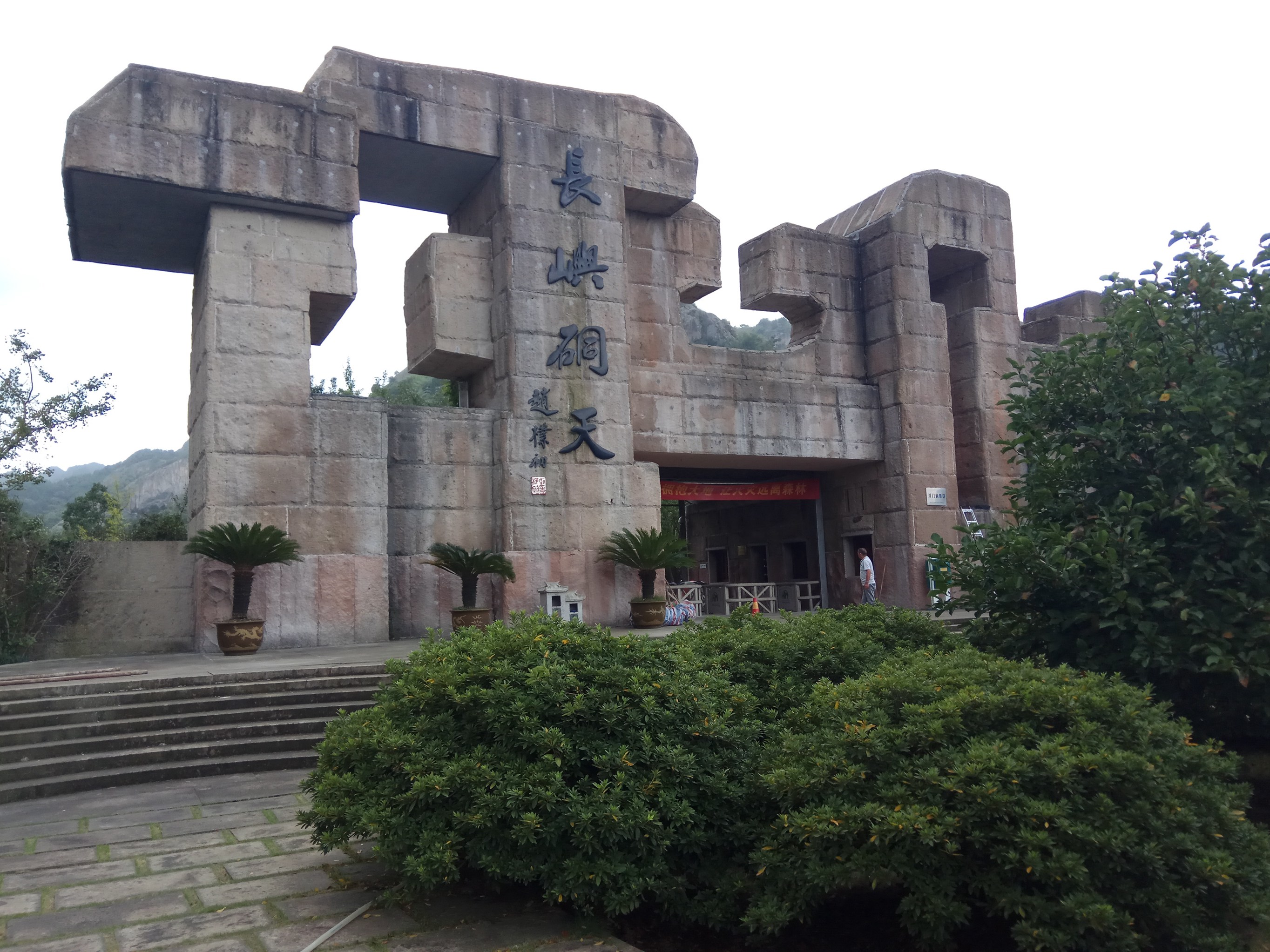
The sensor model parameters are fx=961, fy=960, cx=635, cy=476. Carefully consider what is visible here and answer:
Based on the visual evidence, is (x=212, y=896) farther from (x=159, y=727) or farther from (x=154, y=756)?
(x=159, y=727)

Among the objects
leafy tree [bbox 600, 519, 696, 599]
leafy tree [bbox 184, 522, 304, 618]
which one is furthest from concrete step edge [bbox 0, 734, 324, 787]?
leafy tree [bbox 600, 519, 696, 599]

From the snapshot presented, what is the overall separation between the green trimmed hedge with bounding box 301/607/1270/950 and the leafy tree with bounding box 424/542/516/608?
6937mm

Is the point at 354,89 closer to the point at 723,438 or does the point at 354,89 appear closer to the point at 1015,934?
the point at 723,438

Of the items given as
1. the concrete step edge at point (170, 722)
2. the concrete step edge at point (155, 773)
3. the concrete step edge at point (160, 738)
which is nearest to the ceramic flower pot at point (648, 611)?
the concrete step edge at point (170, 722)

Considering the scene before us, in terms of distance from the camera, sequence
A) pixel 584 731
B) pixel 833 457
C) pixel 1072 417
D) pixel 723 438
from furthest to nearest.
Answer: pixel 833 457 → pixel 723 438 → pixel 1072 417 → pixel 584 731

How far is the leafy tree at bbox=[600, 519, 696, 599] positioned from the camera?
12.5 meters

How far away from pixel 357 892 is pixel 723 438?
10.9 m

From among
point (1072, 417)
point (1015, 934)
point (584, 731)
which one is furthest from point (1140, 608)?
point (584, 731)

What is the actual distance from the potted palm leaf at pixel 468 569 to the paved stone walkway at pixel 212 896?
5998mm

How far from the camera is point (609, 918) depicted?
3715 mm

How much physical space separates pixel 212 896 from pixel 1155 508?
4986mm

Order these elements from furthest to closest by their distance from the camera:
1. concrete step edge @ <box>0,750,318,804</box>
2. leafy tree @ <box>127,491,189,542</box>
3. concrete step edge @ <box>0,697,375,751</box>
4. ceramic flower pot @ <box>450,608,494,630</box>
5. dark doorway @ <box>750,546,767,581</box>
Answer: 1. dark doorway @ <box>750,546,767,581</box>
2. leafy tree @ <box>127,491,189,542</box>
3. ceramic flower pot @ <box>450,608,494,630</box>
4. concrete step edge @ <box>0,697,375,751</box>
5. concrete step edge @ <box>0,750,318,804</box>

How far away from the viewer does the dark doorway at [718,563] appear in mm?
21406

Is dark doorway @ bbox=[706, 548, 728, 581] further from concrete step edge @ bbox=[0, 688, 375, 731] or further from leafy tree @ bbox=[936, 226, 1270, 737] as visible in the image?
leafy tree @ bbox=[936, 226, 1270, 737]
